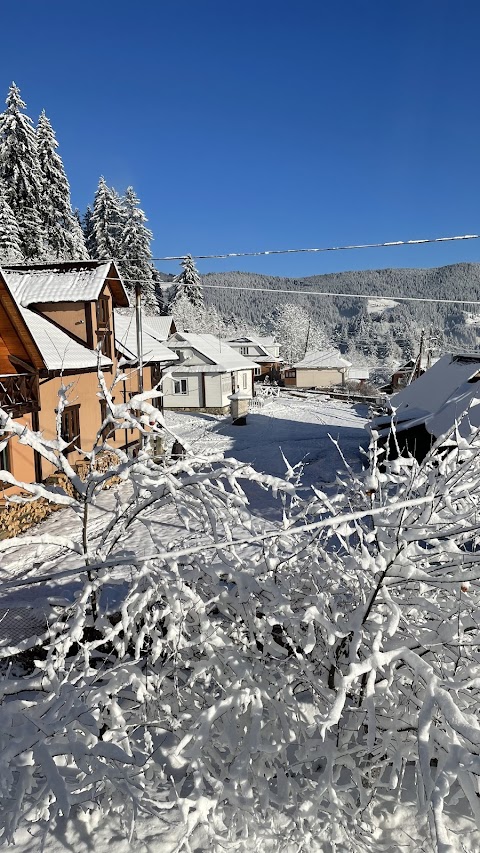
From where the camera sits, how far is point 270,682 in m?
4.98

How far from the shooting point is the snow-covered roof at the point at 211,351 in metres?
36.3

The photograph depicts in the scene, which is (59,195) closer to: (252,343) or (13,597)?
(252,343)

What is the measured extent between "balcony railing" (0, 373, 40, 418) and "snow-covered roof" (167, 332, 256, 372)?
2240 centimetres

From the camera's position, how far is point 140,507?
16.1 ft

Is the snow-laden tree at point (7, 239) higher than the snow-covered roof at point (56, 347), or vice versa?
the snow-laden tree at point (7, 239)

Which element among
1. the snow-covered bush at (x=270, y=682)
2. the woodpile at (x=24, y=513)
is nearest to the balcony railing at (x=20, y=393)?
the woodpile at (x=24, y=513)

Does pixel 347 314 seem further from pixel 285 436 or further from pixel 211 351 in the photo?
pixel 285 436

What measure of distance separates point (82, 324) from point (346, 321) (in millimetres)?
171310

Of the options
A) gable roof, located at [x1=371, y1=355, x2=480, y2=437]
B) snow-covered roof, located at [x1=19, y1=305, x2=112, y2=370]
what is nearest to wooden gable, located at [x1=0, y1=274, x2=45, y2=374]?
snow-covered roof, located at [x1=19, y1=305, x2=112, y2=370]

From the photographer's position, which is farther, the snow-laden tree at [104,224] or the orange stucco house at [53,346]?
the snow-laden tree at [104,224]

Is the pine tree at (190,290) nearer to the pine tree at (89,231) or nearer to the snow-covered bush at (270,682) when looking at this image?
the pine tree at (89,231)

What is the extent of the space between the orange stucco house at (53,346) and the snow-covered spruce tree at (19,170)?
19.7 m

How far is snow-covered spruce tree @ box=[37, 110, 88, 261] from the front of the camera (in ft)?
130

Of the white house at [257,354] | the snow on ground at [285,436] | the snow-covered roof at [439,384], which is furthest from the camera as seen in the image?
the white house at [257,354]
